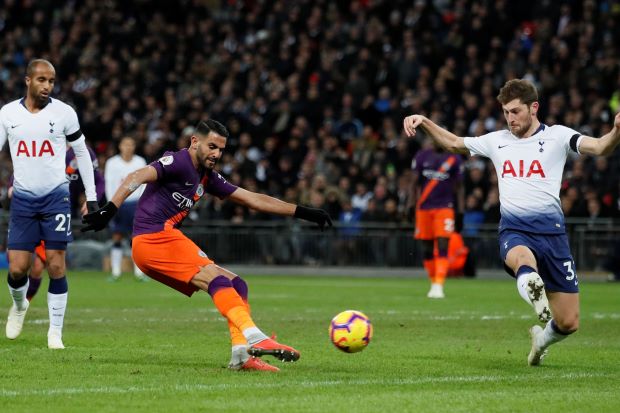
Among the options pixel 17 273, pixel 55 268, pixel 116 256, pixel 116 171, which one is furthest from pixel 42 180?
pixel 116 256

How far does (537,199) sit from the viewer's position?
1039 centimetres

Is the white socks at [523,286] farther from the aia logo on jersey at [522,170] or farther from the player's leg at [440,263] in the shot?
the player's leg at [440,263]

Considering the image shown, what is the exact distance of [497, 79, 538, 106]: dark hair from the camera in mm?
10250

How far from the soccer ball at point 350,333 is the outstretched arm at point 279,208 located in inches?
36.7

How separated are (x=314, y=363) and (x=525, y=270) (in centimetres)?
208

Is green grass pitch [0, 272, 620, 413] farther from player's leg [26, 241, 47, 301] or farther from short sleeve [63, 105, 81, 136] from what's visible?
short sleeve [63, 105, 81, 136]

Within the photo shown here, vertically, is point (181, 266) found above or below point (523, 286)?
above

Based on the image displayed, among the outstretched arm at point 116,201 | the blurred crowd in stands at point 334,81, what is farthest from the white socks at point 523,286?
the blurred crowd in stands at point 334,81

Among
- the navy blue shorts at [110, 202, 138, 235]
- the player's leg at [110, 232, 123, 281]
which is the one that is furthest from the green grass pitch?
the player's leg at [110, 232, 123, 281]

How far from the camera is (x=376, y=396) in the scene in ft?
27.7

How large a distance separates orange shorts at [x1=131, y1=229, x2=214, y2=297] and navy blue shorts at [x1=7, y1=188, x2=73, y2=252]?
5.90ft

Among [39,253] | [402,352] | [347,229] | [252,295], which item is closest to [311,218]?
[402,352]

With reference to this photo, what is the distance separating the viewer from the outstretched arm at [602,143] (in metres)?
9.70

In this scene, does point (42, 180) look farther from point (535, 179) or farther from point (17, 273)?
point (535, 179)
